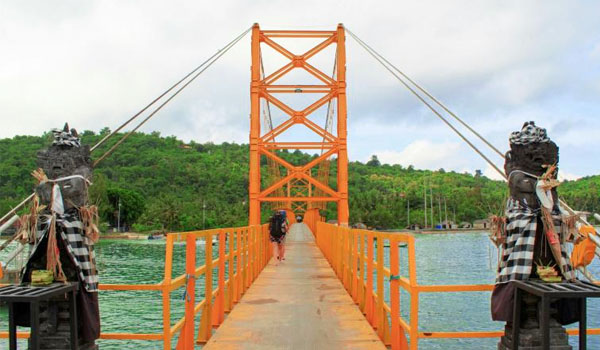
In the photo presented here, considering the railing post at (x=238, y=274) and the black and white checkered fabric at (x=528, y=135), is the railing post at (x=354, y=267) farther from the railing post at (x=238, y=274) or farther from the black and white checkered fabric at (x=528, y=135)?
the black and white checkered fabric at (x=528, y=135)

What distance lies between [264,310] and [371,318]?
58.8 inches

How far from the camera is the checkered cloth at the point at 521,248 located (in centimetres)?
379

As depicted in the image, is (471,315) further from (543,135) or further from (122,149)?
(122,149)

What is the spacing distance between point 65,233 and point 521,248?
3215 mm

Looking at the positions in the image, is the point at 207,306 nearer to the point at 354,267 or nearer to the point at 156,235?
the point at 354,267

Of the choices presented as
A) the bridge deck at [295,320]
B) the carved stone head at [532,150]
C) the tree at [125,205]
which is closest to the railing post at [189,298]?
the bridge deck at [295,320]

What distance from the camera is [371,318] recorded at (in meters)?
6.18

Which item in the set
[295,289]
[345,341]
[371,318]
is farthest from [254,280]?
[345,341]

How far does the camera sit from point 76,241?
3682 millimetres

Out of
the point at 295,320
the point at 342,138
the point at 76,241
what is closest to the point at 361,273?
the point at 295,320

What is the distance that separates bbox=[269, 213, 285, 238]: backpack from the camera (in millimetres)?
13305

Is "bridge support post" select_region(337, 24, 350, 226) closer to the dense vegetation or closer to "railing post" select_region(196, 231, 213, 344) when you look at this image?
"railing post" select_region(196, 231, 213, 344)

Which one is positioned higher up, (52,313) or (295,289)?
(52,313)

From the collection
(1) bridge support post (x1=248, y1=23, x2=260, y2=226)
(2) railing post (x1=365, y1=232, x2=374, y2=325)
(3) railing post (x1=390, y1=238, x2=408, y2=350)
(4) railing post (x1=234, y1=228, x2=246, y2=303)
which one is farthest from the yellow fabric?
(1) bridge support post (x1=248, y1=23, x2=260, y2=226)
